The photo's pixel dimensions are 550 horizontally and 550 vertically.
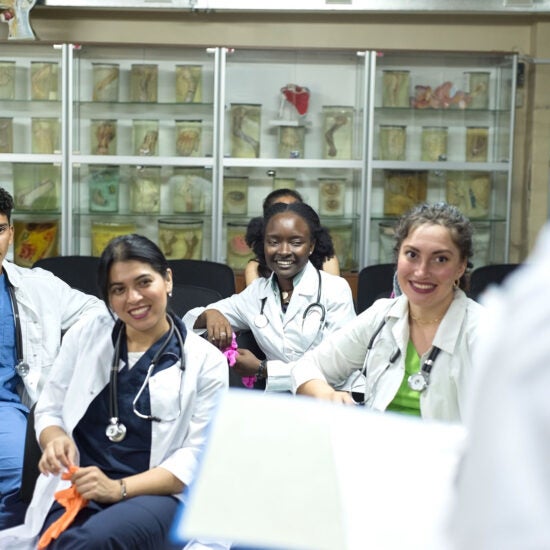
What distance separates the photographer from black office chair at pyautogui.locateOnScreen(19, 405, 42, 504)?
2.46 m

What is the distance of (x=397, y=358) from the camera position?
2424mm

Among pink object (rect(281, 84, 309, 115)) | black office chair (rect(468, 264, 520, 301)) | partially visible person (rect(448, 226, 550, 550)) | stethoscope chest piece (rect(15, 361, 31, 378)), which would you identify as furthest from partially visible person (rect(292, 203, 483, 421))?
pink object (rect(281, 84, 309, 115))

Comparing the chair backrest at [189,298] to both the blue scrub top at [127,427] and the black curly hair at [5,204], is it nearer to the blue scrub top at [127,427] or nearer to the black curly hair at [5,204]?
the black curly hair at [5,204]

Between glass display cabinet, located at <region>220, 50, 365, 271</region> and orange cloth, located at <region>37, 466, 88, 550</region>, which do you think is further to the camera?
glass display cabinet, located at <region>220, 50, 365, 271</region>

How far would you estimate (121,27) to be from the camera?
229 inches

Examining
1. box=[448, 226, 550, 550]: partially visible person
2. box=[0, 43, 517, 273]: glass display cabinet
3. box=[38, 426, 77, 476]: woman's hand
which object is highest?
box=[0, 43, 517, 273]: glass display cabinet

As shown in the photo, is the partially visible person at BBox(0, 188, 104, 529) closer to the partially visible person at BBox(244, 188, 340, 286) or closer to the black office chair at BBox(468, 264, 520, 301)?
the partially visible person at BBox(244, 188, 340, 286)

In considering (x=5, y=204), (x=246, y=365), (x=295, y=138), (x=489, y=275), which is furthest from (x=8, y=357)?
(x=295, y=138)

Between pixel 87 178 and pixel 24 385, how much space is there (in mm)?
2884

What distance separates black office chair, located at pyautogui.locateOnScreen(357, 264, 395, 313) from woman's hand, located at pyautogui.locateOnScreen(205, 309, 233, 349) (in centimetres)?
116

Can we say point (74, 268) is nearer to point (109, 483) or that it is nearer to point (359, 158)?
point (359, 158)

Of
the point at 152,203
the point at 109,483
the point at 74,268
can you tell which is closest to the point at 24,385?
the point at 109,483

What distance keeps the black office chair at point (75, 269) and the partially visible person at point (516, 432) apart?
4067 millimetres

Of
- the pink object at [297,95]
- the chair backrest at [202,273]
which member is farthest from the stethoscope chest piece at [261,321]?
the pink object at [297,95]
